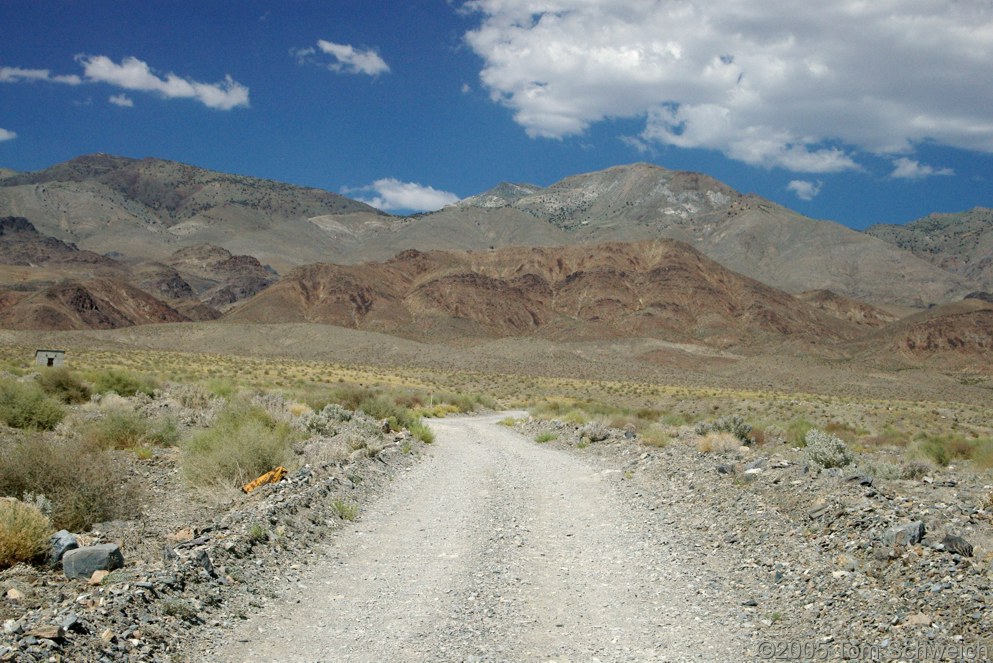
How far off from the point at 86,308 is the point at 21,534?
131 meters

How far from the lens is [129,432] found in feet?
53.2

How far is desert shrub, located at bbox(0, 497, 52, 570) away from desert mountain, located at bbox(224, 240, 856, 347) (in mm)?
117200

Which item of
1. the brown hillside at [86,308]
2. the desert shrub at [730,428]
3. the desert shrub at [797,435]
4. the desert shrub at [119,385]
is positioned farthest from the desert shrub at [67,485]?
the brown hillside at [86,308]

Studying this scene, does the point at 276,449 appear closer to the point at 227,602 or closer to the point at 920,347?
the point at 227,602

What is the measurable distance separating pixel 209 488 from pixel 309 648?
6.48m

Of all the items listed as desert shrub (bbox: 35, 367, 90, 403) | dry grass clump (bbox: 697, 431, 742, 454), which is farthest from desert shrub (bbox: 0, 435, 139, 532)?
desert shrub (bbox: 35, 367, 90, 403)

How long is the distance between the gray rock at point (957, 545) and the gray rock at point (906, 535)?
254mm

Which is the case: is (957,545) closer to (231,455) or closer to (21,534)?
(21,534)

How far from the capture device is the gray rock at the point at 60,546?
777 cm

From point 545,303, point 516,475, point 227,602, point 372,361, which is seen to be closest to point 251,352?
point 372,361

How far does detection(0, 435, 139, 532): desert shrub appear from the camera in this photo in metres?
9.18

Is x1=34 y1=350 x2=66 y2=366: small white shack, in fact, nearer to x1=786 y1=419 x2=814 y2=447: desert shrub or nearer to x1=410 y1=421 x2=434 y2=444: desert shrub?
x1=410 y1=421 x2=434 y2=444: desert shrub

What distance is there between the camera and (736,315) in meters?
137

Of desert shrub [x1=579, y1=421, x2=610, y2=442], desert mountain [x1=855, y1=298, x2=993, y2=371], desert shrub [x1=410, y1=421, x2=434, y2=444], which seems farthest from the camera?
desert mountain [x1=855, y1=298, x2=993, y2=371]
